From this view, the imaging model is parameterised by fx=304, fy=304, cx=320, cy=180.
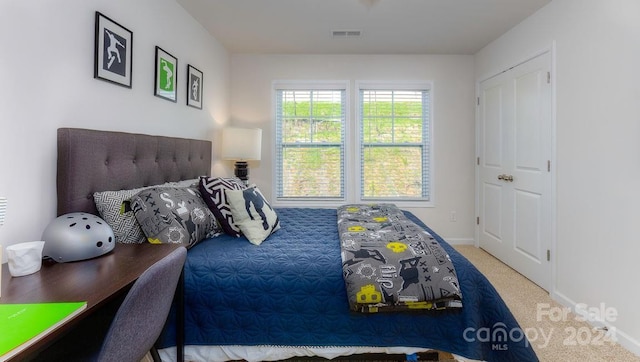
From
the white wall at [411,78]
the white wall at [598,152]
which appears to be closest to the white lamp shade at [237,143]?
the white wall at [411,78]

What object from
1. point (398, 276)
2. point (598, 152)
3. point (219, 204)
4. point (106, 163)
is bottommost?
point (398, 276)

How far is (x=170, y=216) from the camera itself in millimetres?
1602

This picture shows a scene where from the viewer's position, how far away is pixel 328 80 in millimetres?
3805

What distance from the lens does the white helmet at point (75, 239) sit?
119cm

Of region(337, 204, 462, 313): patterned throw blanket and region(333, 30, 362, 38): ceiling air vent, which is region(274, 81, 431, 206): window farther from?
region(337, 204, 462, 313): patterned throw blanket

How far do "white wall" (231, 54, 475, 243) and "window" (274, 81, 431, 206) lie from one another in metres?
0.13

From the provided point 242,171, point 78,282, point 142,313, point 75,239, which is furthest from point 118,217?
point 242,171

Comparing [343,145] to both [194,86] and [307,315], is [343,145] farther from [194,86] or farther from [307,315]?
[307,315]

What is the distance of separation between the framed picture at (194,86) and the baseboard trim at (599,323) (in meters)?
3.51

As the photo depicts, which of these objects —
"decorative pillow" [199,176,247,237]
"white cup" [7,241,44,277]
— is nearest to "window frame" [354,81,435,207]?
"decorative pillow" [199,176,247,237]

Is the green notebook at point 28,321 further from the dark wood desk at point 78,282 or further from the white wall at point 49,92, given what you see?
the white wall at point 49,92

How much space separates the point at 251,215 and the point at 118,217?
2.30 ft

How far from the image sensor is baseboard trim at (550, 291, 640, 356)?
1.82 meters

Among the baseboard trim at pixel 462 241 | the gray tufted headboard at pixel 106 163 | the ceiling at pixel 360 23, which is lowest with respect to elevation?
the baseboard trim at pixel 462 241
